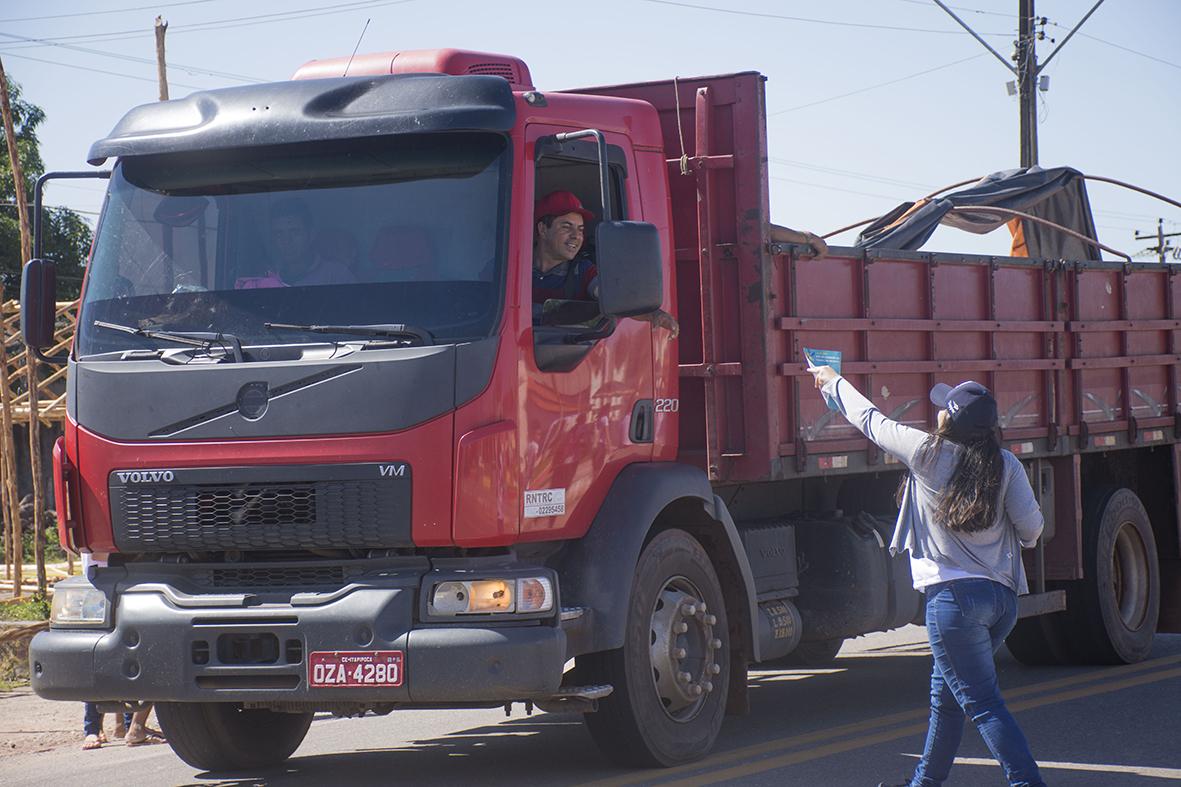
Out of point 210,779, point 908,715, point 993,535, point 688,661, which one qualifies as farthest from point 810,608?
point 210,779

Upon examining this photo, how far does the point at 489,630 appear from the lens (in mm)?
6367

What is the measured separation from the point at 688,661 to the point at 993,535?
177cm

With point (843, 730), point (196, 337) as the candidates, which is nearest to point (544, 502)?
point (196, 337)

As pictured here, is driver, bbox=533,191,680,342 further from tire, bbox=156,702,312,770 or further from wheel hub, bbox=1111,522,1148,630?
wheel hub, bbox=1111,522,1148,630

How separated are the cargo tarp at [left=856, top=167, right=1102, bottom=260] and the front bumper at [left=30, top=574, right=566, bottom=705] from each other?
18.2 feet

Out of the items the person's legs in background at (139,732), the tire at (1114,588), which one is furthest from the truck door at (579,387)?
the tire at (1114,588)

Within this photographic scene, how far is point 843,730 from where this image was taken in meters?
8.57

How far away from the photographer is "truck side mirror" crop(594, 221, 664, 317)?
659 centimetres

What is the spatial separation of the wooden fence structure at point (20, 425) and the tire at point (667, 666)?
5.39 metres

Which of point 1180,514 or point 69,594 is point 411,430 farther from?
point 1180,514

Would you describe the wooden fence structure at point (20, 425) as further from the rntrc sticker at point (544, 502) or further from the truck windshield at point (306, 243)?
the rntrc sticker at point (544, 502)

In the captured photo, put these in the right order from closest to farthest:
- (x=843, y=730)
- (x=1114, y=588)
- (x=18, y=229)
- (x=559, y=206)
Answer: (x=559, y=206), (x=843, y=730), (x=1114, y=588), (x=18, y=229)

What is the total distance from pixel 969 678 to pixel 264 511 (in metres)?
2.88

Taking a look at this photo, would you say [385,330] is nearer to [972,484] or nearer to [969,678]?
[972,484]
